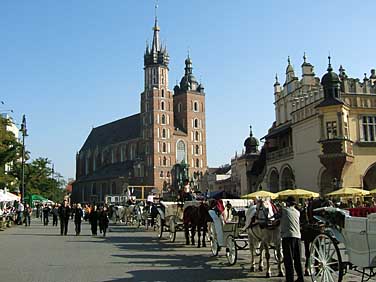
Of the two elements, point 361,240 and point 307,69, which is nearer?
point 361,240

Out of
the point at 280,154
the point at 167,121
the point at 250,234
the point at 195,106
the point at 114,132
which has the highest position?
the point at 195,106

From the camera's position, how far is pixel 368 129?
40.4 meters

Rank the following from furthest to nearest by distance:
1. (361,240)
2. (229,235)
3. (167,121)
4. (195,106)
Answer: (195,106) < (167,121) < (229,235) < (361,240)

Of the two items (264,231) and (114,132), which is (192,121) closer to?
(114,132)

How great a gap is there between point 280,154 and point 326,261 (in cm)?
3897

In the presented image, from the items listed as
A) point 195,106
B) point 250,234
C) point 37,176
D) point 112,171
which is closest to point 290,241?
point 250,234

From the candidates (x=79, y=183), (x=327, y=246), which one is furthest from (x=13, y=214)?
(x=79, y=183)

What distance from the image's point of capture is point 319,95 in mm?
42188

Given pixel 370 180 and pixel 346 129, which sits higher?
pixel 346 129

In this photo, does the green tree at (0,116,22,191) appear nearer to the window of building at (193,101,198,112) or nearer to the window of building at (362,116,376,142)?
the window of building at (362,116,376,142)

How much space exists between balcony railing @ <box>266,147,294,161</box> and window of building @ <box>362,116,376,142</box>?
726cm

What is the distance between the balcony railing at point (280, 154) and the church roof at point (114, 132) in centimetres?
8940

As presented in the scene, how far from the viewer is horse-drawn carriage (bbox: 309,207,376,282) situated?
9.14 meters

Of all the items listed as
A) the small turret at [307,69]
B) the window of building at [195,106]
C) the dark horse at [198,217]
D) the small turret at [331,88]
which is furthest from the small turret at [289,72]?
the window of building at [195,106]
